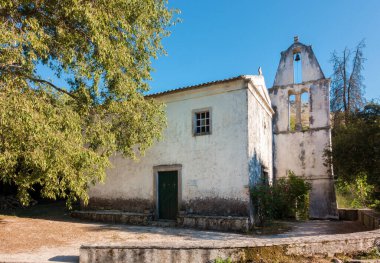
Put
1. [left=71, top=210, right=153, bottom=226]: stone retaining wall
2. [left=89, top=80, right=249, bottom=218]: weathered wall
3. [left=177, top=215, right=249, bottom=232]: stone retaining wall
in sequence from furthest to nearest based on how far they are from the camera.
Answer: [left=71, top=210, right=153, bottom=226]: stone retaining wall, [left=89, top=80, right=249, bottom=218]: weathered wall, [left=177, top=215, right=249, bottom=232]: stone retaining wall

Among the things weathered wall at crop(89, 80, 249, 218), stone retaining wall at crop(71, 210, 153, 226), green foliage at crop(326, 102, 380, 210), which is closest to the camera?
green foliage at crop(326, 102, 380, 210)

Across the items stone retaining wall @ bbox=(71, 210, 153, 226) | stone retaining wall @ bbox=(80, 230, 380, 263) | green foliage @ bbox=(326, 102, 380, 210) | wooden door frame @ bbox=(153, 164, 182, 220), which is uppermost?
green foliage @ bbox=(326, 102, 380, 210)

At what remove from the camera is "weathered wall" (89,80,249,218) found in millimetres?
11086

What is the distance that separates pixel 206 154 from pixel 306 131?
745 cm

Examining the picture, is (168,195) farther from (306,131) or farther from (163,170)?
(306,131)

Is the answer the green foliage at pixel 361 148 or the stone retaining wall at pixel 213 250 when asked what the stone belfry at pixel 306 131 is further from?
the stone retaining wall at pixel 213 250

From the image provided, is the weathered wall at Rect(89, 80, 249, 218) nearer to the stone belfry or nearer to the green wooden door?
the green wooden door

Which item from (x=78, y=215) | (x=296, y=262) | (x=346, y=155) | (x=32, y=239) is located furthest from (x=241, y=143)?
(x=78, y=215)

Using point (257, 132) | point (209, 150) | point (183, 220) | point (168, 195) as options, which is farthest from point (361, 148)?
point (168, 195)

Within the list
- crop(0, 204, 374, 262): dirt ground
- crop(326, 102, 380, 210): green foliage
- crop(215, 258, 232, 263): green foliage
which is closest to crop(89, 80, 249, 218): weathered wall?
crop(0, 204, 374, 262): dirt ground

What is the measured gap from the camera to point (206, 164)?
11680 mm

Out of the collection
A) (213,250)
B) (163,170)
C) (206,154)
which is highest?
(206,154)

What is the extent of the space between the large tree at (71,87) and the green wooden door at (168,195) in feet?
8.17

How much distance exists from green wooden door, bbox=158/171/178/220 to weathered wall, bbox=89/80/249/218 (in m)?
0.36
